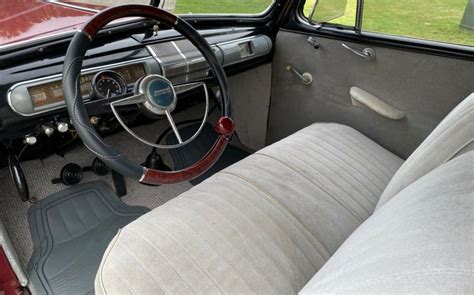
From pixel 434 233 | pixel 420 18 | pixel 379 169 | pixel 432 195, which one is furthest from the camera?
pixel 420 18

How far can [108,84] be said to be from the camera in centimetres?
137

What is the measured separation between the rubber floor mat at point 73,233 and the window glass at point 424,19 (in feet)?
4.73

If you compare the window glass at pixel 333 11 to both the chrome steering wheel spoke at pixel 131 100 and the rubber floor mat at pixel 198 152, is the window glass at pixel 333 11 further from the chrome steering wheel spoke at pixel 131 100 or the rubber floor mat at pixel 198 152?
the chrome steering wheel spoke at pixel 131 100

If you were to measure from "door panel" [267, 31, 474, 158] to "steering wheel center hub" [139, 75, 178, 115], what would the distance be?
3.19ft

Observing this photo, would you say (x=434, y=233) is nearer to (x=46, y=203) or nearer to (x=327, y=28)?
(x=327, y=28)

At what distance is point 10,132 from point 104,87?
0.33 meters

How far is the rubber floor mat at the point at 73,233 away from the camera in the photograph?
59.9 inches

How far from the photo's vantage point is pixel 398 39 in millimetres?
1710

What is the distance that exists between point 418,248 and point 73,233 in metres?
1.53

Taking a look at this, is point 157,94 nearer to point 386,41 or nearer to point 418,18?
point 386,41

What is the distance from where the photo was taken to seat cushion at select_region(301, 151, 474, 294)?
538 mm

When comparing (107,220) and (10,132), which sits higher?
(10,132)

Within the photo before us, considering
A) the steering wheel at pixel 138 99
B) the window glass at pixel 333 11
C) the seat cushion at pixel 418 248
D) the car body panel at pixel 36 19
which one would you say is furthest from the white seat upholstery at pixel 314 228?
the car body panel at pixel 36 19

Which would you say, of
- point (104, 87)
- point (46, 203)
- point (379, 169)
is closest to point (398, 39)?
point (379, 169)
